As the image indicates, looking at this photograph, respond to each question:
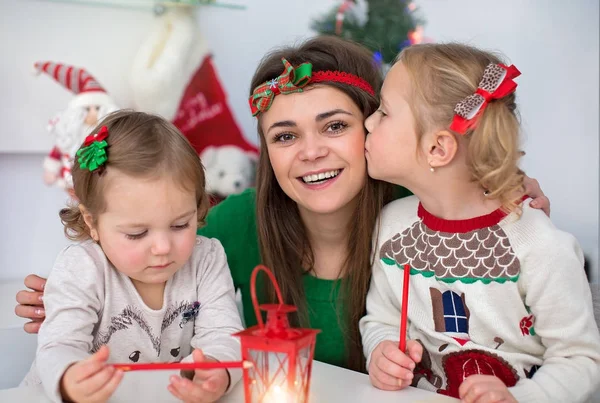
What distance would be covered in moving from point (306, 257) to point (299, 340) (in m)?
0.81

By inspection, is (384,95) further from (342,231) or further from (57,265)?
(57,265)

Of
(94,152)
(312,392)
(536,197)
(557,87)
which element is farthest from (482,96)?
(557,87)

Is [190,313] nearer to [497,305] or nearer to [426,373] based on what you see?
[426,373]

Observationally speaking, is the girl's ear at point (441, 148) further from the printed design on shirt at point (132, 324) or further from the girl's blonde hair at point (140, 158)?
the printed design on shirt at point (132, 324)

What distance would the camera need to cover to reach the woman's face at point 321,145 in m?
1.44

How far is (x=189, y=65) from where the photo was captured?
8.71 feet

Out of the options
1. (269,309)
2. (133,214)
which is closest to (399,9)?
(133,214)

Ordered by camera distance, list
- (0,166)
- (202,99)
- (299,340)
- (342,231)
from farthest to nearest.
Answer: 1. (202,99)
2. (0,166)
3. (342,231)
4. (299,340)

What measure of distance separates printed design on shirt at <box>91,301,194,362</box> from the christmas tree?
180 centimetres

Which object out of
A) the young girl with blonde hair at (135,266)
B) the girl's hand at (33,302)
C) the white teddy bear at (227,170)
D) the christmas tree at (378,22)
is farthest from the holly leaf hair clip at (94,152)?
the christmas tree at (378,22)

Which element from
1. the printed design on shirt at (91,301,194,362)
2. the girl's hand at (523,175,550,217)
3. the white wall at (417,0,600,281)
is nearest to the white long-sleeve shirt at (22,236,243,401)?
the printed design on shirt at (91,301,194,362)

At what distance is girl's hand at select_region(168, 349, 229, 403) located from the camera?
965 millimetres

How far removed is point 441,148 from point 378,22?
5.53ft

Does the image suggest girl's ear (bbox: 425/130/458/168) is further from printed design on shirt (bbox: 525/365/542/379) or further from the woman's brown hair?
printed design on shirt (bbox: 525/365/542/379)
